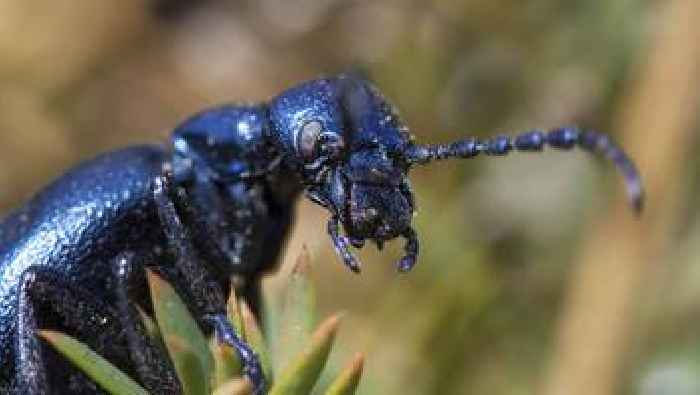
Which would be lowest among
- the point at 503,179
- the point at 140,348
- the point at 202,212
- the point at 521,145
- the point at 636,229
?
the point at 140,348

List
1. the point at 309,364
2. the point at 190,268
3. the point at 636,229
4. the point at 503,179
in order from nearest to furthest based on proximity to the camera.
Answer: the point at 309,364 → the point at 190,268 → the point at 636,229 → the point at 503,179

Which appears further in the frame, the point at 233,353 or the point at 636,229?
the point at 636,229

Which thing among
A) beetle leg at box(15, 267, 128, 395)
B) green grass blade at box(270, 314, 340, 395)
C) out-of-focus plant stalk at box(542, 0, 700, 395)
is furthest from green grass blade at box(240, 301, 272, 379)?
out-of-focus plant stalk at box(542, 0, 700, 395)

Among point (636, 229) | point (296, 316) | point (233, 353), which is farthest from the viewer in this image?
point (636, 229)

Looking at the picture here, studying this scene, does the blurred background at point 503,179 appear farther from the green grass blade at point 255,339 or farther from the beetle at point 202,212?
the green grass blade at point 255,339

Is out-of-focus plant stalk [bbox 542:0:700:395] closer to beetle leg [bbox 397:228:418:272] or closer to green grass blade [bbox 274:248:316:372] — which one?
beetle leg [bbox 397:228:418:272]

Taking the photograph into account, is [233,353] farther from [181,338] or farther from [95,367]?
[95,367]

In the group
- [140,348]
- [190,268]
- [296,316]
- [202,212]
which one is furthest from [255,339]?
[202,212]
